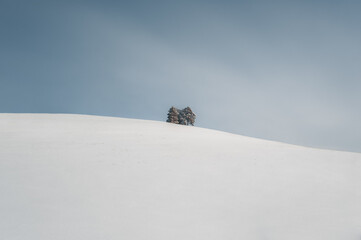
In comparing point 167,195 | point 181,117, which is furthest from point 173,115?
point 167,195

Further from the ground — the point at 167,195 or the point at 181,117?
the point at 181,117

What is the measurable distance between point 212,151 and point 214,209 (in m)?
5.54

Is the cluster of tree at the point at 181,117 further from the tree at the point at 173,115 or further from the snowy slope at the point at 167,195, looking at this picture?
the snowy slope at the point at 167,195

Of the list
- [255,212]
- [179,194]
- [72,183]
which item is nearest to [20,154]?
[72,183]

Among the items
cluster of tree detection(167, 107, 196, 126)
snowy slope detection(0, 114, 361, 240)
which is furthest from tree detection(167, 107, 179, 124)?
snowy slope detection(0, 114, 361, 240)

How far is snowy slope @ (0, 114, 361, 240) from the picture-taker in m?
4.92

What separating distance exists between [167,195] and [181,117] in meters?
19.3

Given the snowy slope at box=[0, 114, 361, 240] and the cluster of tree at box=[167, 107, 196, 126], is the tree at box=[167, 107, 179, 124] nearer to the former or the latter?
the cluster of tree at box=[167, 107, 196, 126]

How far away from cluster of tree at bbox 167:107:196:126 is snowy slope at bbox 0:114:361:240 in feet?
48.0

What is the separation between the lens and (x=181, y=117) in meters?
25.5

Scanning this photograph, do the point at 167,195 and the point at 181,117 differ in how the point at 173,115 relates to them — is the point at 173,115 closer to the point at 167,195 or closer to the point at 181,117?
the point at 181,117

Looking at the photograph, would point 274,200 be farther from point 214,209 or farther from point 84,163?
point 84,163

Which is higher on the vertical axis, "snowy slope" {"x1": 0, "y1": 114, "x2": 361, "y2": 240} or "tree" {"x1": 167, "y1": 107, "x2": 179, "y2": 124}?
"tree" {"x1": 167, "y1": 107, "x2": 179, "y2": 124}

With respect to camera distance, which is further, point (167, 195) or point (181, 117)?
point (181, 117)
